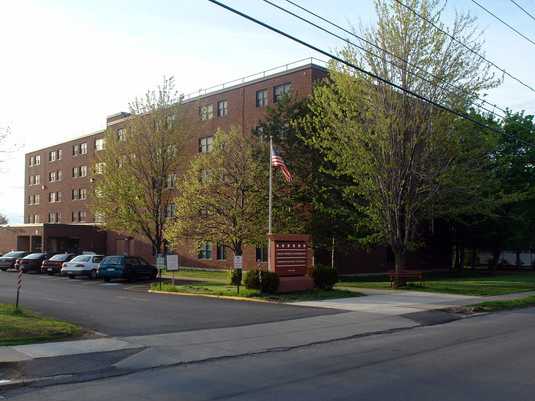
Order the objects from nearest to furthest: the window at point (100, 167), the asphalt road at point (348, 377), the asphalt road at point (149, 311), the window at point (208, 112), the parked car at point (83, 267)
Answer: the asphalt road at point (348, 377)
the asphalt road at point (149, 311)
the parked car at point (83, 267)
the window at point (100, 167)
the window at point (208, 112)

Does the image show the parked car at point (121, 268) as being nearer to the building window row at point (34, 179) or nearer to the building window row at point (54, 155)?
the building window row at point (54, 155)

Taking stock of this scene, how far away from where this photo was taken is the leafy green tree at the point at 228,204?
28.0 meters

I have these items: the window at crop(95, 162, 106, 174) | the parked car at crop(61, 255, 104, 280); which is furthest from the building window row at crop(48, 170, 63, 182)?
the parked car at crop(61, 255, 104, 280)

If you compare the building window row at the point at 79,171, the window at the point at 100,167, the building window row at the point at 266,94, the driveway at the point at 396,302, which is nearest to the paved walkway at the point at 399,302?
the driveway at the point at 396,302

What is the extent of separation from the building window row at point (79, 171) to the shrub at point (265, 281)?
156ft

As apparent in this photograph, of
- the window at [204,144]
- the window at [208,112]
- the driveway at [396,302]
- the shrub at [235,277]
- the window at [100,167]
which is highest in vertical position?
the window at [208,112]

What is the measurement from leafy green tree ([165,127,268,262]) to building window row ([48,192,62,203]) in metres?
46.0

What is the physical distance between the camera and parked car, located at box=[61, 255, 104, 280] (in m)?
34.2

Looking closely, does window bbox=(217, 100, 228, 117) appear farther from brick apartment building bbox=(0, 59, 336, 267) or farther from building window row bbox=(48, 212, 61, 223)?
building window row bbox=(48, 212, 61, 223)

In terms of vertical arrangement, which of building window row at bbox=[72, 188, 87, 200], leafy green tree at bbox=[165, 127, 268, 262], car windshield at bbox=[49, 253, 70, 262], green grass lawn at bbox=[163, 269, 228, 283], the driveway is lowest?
green grass lawn at bbox=[163, 269, 228, 283]

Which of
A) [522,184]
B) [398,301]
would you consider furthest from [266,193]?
[522,184]

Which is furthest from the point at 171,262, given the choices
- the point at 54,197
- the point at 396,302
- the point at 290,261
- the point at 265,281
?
the point at 54,197

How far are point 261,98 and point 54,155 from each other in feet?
129

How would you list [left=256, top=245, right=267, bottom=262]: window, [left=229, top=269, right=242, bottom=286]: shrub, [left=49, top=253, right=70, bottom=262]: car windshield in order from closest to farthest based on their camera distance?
[left=229, top=269, right=242, bottom=286]: shrub → [left=49, top=253, right=70, bottom=262]: car windshield → [left=256, top=245, right=267, bottom=262]: window
